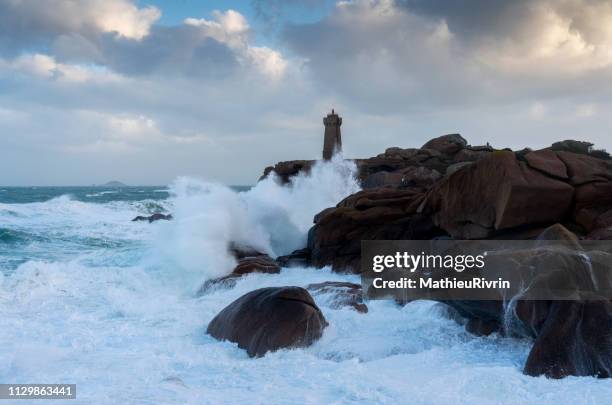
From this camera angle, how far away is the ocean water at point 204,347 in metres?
5.25

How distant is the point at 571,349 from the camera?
18.0 feet

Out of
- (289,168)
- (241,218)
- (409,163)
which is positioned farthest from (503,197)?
(289,168)

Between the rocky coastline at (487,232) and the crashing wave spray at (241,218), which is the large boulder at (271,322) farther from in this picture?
the crashing wave spray at (241,218)

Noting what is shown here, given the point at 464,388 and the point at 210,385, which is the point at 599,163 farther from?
the point at 210,385

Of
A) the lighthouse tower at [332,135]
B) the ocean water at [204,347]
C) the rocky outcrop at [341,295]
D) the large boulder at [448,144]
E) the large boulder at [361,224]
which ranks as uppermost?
the lighthouse tower at [332,135]

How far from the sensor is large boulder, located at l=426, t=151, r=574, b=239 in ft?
27.8

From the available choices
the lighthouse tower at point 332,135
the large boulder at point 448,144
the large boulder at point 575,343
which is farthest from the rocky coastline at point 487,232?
the lighthouse tower at point 332,135

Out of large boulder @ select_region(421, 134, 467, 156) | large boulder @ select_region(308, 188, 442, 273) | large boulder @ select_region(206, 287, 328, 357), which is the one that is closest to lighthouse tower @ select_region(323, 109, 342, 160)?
large boulder @ select_region(421, 134, 467, 156)

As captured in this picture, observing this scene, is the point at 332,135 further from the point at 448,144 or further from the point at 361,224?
the point at 361,224

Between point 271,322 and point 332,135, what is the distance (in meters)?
27.9

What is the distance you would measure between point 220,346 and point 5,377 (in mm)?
2473

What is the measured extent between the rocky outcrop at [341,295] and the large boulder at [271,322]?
148cm

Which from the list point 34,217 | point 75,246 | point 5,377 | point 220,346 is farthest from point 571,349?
point 34,217

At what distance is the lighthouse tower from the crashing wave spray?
9.54 m
